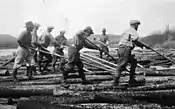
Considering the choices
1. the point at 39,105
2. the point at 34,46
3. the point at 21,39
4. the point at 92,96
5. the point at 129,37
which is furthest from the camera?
the point at 34,46

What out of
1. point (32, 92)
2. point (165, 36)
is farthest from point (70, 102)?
point (165, 36)

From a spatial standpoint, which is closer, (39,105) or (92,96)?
(39,105)

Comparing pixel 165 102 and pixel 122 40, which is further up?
pixel 122 40

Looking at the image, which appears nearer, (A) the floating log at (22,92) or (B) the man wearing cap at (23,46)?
(A) the floating log at (22,92)

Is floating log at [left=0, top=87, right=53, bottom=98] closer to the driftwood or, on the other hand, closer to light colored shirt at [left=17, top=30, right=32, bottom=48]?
the driftwood

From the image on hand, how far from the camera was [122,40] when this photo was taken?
739 centimetres

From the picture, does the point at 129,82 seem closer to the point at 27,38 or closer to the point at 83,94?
the point at 83,94

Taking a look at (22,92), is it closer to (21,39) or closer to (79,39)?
(79,39)

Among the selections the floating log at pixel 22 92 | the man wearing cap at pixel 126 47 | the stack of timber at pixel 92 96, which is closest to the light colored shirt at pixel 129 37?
the man wearing cap at pixel 126 47

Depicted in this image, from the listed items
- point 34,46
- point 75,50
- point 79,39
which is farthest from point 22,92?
point 34,46

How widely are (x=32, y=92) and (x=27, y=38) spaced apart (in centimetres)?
249

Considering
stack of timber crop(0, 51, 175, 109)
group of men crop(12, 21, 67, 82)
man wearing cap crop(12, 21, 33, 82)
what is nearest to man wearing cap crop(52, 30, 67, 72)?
group of men crop(12, 21, 67, 82)

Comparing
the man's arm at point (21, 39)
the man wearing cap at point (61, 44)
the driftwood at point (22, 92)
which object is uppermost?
the man's arm at point (21, 39)

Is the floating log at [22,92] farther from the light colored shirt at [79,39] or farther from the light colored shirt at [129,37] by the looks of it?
the light colored shirt at [129,37]
